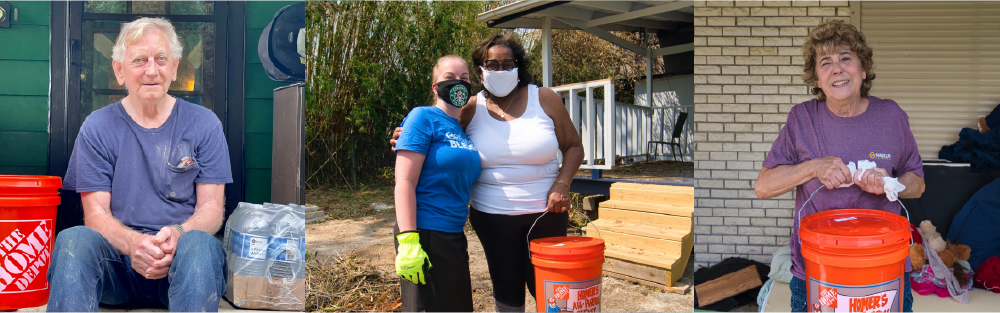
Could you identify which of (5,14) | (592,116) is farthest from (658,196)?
(5,14)

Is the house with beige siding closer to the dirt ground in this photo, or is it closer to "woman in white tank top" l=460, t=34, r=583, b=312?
the dirt ground

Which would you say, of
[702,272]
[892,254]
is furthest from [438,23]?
[892,254]

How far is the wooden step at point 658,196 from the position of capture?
3449 mm

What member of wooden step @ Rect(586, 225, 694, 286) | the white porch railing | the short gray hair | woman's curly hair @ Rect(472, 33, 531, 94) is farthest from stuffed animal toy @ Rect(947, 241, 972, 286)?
the short gray hair

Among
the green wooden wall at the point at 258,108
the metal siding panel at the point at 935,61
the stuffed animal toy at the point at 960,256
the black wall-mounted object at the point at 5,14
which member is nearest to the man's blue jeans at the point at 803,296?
the stuffed animal toy at the point at 960,256

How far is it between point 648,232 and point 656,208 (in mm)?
169

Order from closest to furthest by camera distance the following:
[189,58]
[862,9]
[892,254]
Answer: [892,254]
[189,58]
[862,9]

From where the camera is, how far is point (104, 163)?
2.27m

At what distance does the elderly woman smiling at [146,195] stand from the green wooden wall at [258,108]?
0.24 metres

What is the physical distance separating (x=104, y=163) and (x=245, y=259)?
0.70 m

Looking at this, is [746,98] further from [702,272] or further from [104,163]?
[104,163]

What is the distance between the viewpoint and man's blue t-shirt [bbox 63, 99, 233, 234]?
228 centimetres

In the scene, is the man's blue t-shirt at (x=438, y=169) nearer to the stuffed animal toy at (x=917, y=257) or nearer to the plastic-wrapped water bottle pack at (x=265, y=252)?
the plastic-wrapped water bottle pack at (x=265, y=252)

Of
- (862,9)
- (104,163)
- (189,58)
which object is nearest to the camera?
(104,163)
